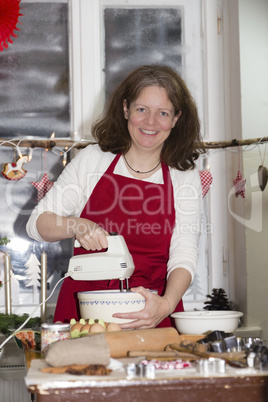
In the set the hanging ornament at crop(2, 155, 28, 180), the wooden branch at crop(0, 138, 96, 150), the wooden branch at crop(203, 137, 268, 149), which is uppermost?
the wooden branch at crop(0, 138, 96, 150)

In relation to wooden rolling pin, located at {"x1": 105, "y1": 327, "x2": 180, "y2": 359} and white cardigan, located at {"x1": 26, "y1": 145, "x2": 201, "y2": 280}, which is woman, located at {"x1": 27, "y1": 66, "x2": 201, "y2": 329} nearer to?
Answer: white cardigan, located at {"x1": 26, "y1": 145, "x2": 201, "y2": 280}

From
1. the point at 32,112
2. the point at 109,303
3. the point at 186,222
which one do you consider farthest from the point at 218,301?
the point at 109,303

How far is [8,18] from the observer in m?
3.04

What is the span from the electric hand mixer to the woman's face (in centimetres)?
51

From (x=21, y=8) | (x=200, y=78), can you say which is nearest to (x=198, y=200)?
(x=200, y=78)

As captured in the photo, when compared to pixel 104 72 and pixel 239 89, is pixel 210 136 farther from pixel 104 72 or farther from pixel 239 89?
pixel 104 72

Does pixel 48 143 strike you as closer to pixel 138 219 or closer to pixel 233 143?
pixel 233 143

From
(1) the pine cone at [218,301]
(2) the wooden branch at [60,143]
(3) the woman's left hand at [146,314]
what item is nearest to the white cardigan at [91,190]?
(3) the woman's left hand at [146,314]

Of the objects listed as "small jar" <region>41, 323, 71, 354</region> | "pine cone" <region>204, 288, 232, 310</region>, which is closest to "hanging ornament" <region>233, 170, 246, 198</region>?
"pine cone" <region>204, 288, 232, 310</region>

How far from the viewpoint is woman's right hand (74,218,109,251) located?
1.71 metres

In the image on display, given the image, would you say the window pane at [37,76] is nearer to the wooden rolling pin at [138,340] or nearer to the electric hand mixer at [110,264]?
the electric hand mixer at [110,264]

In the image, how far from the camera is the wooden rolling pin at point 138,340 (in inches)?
51.8

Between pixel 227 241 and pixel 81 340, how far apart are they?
2.14 metres

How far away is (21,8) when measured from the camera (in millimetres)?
3189
